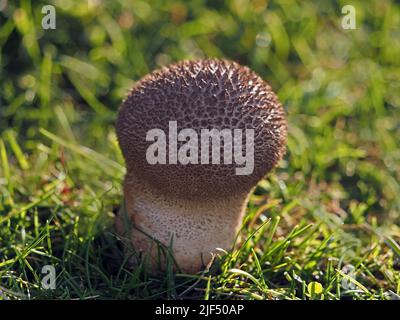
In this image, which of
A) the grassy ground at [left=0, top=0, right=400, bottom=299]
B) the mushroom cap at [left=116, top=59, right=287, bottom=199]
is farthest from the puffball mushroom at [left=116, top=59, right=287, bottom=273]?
the grassy ground at [left=0, top=0, right=400, bottom=299]

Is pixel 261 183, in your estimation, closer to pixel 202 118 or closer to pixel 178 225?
pixel 178 225

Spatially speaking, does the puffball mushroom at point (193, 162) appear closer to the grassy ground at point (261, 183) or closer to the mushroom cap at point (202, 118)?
the mushroom cap at point (202, 118)

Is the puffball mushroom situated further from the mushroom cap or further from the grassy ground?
the grassy ground

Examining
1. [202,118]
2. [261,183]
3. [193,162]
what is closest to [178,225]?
[193,162]
